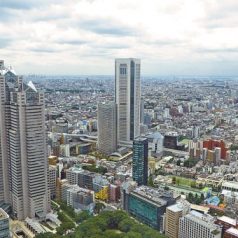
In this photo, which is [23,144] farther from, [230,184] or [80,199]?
[230,184]

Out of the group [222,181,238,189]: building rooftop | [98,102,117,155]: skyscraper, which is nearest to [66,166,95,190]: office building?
[98,102,117,155]: skyscraper

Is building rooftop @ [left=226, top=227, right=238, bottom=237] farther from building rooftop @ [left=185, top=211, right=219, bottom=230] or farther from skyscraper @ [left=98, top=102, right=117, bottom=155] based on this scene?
skyscraper @ [left=98, top=102, right=117, bottom=155]

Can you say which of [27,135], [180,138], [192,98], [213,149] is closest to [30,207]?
[27,135]

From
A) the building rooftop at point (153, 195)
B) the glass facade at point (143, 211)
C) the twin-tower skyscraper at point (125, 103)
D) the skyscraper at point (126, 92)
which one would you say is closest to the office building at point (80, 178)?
the building rooftop at point (153, 195)

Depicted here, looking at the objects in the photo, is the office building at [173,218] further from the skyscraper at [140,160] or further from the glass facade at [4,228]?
the glass facade at [4,228]

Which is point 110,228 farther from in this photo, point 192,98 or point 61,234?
point 192,98

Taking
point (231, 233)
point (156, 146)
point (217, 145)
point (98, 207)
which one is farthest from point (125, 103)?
point (231, 233)
